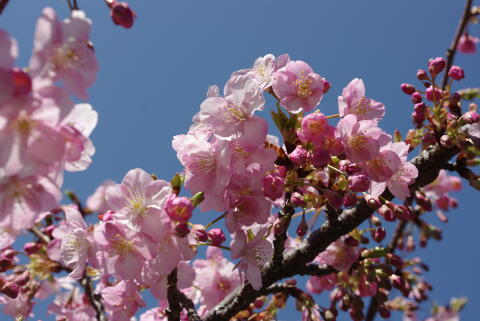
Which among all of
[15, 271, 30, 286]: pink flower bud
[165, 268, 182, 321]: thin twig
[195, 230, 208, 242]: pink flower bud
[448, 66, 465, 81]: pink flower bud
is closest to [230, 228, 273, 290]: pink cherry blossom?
[195, 230, 208, 242]: pink flower bud

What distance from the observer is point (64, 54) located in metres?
1.30

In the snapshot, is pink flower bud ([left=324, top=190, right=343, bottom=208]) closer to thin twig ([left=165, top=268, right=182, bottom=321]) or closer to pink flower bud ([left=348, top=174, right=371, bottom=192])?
pink flower bud ([left=348, top=174, right=371, bottom=192])

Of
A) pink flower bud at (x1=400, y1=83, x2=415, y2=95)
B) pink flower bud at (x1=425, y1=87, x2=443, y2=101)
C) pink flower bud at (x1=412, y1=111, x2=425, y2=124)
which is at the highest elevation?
pink flower bud at (x1=400, y1=83, x2=415, y2=95)

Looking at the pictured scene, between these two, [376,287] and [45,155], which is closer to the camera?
[45,155]

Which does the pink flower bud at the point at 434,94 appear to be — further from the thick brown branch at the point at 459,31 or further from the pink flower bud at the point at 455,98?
the thick brown branch at the point at 459,31

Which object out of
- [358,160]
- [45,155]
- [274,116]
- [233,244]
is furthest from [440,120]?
[45,155]

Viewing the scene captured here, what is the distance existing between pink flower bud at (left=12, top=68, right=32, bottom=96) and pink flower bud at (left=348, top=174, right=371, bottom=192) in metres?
1.34

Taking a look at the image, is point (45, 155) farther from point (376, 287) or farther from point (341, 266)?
point (376, 287)

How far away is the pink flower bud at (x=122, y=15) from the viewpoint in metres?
1.81

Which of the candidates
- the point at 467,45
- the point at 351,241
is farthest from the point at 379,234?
the point at 467,45

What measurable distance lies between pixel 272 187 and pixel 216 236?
37 centimetres

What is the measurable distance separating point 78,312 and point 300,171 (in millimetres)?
2247

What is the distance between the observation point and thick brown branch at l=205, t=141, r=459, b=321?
7.81ft

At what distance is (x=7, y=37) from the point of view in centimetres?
111
